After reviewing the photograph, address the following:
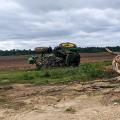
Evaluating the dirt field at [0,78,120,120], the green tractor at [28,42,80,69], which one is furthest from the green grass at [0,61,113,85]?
the green tractor at [28,42,80,69]

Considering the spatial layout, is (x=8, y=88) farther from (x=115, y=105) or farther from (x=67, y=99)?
(x=115, y=105)

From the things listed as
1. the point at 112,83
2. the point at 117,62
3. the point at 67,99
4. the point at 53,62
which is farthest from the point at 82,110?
the point at 53,62

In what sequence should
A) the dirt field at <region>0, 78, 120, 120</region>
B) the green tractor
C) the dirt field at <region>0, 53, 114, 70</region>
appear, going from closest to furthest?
the dirt field at <region>0, 78, 120, 120</region> → the green tractor → the dirt field at <region>0, 53, 114, 70</region>

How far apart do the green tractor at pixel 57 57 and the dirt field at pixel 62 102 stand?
29.7 ft

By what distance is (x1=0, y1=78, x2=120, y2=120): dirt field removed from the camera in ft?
40.2

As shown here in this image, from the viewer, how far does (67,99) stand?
572 inches

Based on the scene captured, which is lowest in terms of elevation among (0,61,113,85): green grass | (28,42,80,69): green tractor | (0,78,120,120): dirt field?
(0,78,120,120): dirt field

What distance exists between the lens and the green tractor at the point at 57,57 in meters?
27.3

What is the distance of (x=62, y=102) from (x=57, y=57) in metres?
13.6

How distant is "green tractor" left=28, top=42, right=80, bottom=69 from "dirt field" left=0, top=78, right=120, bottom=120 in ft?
29.7

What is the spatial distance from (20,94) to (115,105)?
450 cm

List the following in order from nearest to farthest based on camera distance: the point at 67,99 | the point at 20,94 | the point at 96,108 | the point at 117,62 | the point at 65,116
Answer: the point at 65,116
the point at 96,108
the point at 67,99
the point at 20,94
the point at 117,62

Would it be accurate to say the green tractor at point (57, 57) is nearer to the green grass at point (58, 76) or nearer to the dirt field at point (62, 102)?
the green grass at point (58, 76)

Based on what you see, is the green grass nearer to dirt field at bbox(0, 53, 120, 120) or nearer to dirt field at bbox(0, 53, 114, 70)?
dirt field at bbox(0, 53, 120, 120)
